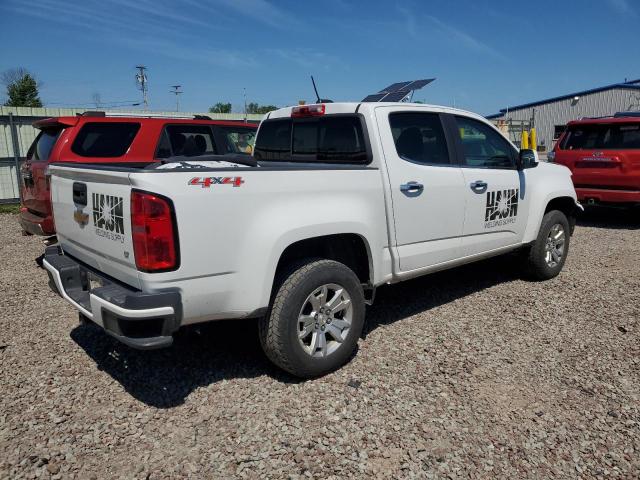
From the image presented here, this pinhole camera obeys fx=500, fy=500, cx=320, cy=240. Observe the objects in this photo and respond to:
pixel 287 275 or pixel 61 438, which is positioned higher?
pixel 287 275

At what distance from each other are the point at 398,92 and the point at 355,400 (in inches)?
139

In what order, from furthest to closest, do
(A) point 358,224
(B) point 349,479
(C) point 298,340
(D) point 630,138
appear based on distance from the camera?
(D) point 630,138 < (A) point 358,224 < (C) point 298,340 < (B) point 349,479

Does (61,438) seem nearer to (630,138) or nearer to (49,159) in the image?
(49,159)

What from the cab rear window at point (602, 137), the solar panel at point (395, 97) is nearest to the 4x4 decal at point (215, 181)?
the solar panel at point (395, 97)

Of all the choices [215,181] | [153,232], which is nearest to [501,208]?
[215,181]

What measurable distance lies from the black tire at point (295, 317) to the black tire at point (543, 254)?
2863 mm

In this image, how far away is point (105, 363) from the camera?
12.0ft

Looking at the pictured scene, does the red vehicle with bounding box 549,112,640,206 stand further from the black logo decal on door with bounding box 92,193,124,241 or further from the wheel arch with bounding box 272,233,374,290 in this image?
the black logo decal on door with bounding box 92,193,124,241

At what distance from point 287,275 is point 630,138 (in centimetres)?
794

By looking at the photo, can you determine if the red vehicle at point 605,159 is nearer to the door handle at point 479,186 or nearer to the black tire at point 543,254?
the black tire at point 543,254

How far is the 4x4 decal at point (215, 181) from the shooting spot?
2.67 meters

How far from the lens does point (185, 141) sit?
6832 millimetres

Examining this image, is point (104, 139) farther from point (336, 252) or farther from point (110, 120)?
point (336, 252)

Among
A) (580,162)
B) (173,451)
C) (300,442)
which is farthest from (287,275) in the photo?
(580,162)
